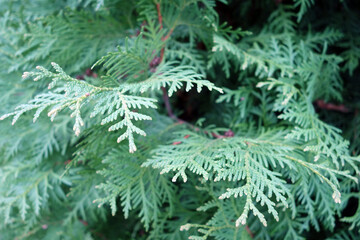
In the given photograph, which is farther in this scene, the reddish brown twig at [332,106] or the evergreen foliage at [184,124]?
the reddish brown twig at [332,106]

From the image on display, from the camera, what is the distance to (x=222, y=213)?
1518mm

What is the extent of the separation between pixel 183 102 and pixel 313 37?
45.0 inches

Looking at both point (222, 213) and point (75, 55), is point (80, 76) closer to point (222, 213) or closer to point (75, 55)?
point (75, 55)

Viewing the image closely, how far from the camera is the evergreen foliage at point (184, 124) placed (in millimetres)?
1455

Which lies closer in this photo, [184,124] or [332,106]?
[184,124]

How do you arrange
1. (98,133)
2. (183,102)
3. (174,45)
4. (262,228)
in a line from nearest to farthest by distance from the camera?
1. (98,133)
2. (262,228)
3. (174,45)
4. (183,102)

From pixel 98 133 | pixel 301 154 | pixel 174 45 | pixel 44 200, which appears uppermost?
pixel 174 45

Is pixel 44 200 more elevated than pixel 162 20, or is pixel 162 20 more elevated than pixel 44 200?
pixel 162 20

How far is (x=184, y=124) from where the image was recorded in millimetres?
1873

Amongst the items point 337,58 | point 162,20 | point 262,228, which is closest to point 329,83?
point 337,58

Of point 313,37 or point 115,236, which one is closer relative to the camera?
point 313,37

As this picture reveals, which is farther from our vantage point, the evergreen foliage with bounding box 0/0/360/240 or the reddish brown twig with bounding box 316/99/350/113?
the reddish brown twig with bounding box 316/99/350/113

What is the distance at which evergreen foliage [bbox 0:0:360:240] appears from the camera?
1.46 meters

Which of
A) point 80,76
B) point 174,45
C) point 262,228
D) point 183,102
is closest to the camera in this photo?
point 262,228
